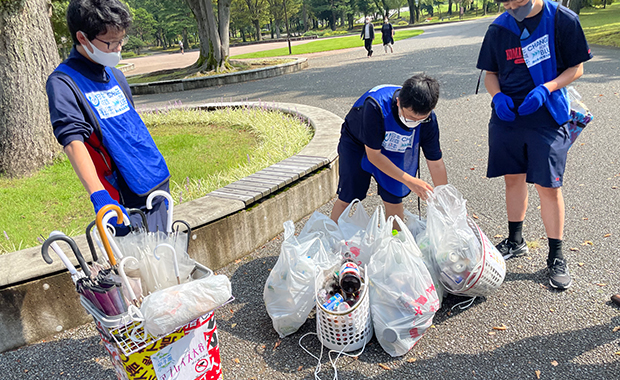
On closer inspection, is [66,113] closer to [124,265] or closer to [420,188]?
[124,265]

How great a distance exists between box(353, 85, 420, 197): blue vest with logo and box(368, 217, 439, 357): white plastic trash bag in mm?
514

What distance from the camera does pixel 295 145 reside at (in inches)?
211

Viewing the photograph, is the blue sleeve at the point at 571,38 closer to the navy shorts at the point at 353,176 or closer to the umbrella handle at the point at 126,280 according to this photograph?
the navy shorts at the point at 353,176

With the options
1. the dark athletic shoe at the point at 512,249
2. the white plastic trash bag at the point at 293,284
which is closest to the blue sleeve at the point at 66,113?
the white plastic trash bag at the point at 293,284

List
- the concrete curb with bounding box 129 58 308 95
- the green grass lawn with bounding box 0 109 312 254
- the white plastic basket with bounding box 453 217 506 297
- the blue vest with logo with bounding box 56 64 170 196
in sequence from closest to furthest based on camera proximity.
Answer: the blue vest with logo with bounding box 56 64 170 196
the white plastic basket with bounding box 453 217 506 297
the green grass lawn with bounding box 0 109 312 254
the concrete curb with bounding box 129 58 308 95

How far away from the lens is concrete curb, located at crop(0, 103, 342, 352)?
2.60m

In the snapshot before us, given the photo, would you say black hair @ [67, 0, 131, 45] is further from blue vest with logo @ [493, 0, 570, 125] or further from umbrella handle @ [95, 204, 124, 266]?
blue vest with logo @ [493, 0, 570, 125]

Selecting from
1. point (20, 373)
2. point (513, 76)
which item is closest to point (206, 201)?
point (20, 373)

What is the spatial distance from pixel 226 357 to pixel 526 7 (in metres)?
2.74

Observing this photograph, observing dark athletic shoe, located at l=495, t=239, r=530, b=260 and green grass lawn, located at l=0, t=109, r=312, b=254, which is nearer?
dark athletic shoe, located at l=495, t=239, r=530, b=260

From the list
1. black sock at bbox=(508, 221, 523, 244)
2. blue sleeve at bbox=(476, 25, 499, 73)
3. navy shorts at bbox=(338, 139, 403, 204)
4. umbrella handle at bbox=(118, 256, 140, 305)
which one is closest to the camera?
umbrella handle at bbox=(118, 256, 140, 305)

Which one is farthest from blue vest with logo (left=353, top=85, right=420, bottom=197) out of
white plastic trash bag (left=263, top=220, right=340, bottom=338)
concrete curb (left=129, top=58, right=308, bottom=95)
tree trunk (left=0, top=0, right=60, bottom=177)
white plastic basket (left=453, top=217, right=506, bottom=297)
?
concrete curb (left=129, top=58, right=308, bottom=95)

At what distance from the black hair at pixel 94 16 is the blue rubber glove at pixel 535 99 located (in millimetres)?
2296

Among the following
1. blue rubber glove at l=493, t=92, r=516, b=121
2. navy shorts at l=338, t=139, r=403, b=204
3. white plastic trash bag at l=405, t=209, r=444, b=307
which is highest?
blue rubber glove at l=493, t=92, r=516, b=121
